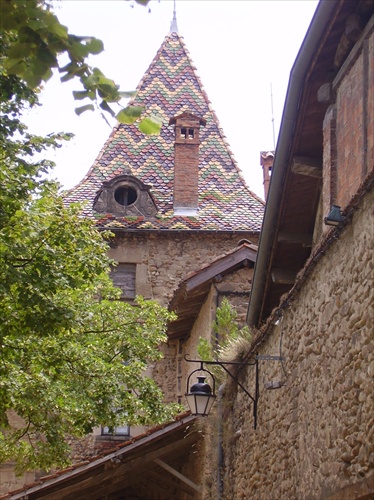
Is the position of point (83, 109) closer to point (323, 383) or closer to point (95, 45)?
point (95, 45)

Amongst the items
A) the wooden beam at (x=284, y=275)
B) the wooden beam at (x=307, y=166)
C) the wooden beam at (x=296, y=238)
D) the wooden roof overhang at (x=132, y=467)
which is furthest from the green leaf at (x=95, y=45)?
the wooden roof overhang at (x=132, y=467)

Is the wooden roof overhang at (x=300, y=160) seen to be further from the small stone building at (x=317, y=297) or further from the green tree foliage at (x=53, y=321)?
the green tree foliage at (x=53, y=321)

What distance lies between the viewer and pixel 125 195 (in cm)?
2478

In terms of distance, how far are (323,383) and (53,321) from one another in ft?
11.3

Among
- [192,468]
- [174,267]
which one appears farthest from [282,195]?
[174,267]

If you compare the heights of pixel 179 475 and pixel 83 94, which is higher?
pixel 83 94

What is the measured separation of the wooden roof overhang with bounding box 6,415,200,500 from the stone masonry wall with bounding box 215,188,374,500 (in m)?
4.31

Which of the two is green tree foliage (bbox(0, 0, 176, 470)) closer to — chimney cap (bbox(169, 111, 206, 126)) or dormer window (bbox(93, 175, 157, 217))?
dormer window (bbox(93, 175, 157, 217))

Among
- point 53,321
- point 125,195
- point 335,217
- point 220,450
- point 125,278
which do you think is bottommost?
point 220,450

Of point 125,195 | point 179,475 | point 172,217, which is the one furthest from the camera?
point 125,195

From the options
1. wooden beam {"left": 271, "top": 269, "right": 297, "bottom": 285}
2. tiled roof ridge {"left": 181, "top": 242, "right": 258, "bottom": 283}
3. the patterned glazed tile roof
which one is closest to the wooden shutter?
the patterned glazed tile roof

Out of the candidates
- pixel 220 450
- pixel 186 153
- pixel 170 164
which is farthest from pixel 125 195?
pixel 220 450

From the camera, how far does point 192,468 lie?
1590cm

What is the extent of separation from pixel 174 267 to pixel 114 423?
9.89 metres
